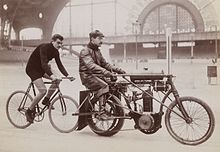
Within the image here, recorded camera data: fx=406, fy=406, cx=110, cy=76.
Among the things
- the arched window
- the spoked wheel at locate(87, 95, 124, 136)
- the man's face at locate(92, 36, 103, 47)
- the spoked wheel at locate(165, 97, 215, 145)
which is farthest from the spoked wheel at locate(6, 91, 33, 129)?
the spoked wheel at locate(165, 97, 215, 145)

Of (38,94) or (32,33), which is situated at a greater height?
(32,33)

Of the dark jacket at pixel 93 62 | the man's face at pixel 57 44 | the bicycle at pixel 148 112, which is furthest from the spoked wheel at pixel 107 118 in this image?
the man's face at pixel 57 44

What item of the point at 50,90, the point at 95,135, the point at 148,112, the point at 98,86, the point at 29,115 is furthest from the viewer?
the point at 29,115

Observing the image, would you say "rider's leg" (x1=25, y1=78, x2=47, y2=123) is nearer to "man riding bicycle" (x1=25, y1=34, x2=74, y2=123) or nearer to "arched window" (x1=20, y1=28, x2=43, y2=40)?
"man riding bicycle" (x1=25, y1=34, x2=74, y2=123)

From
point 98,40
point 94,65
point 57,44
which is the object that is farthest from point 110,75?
point 57,44

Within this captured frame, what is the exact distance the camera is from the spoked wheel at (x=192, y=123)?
100 inches

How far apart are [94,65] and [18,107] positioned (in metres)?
0.92

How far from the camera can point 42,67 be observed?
3066 mm

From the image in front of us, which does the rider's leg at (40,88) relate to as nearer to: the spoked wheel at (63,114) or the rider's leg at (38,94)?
the rider's leg at (38,94)

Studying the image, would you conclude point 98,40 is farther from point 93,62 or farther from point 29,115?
point 29,115

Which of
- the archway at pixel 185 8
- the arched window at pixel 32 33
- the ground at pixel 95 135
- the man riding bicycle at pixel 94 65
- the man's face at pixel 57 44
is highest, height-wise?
the archway at pixel 185 8

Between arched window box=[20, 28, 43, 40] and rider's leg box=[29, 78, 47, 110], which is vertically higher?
arched window box=[20, 28, 43, 40]

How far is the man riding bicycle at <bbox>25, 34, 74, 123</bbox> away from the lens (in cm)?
300

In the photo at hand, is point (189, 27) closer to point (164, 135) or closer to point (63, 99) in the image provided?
point (164, 135)
